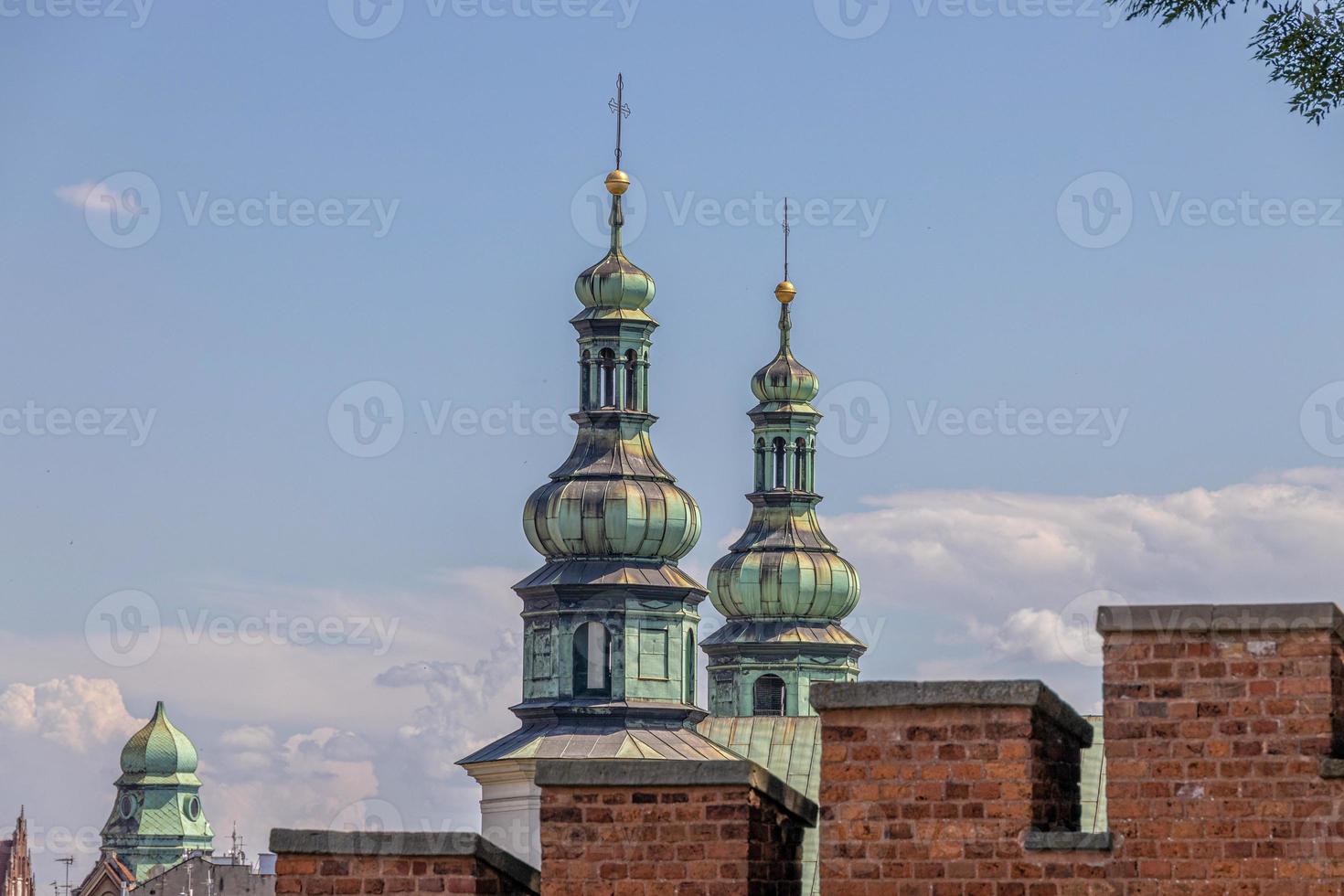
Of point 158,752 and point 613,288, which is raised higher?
point 613,288

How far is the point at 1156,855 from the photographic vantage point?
35.3 ft

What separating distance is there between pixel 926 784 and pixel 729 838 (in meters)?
0.83

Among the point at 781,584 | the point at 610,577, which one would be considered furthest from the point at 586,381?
the point at 781,584

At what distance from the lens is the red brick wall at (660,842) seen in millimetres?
11258

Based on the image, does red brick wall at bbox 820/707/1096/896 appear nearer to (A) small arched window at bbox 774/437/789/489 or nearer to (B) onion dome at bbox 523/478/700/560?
(B) onion dome at bbox 523/478/700/560

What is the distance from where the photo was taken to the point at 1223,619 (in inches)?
425

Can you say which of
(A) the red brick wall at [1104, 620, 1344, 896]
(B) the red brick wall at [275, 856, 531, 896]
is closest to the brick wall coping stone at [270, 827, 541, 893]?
(B) the red brick wall at [275, 856, 531, 896]

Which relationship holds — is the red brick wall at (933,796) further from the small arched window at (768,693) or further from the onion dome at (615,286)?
the small arched window at (768,693)

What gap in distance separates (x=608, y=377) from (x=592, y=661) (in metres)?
8.32

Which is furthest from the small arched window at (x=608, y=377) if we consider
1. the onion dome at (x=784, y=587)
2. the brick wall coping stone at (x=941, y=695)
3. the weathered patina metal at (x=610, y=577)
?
the brick wall coping stone at (x=941, y=695)

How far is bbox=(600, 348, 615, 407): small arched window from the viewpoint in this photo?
3132 inches

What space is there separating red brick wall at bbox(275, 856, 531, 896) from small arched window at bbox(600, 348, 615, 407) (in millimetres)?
67768

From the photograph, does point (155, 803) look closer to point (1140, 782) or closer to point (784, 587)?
point (784, 587)

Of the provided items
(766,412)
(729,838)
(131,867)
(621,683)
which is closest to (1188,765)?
(729,838)
